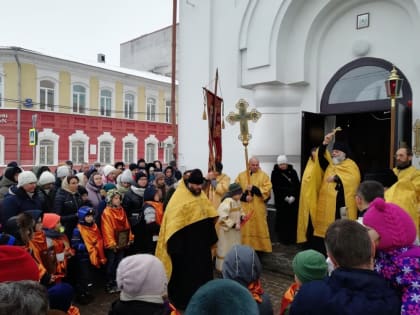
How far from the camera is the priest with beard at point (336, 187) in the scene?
543cm

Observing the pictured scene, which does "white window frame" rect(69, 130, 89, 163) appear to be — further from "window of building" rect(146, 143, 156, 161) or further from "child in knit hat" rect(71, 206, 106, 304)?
"child in knit hat" rect(71, 206, 106, 304)

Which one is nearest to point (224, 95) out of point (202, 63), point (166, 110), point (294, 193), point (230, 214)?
point (202, 63)

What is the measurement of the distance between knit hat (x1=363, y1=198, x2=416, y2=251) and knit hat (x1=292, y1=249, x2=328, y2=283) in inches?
16.8

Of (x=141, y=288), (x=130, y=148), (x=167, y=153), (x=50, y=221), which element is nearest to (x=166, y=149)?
(x=167, y=153)

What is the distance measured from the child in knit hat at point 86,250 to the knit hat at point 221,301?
3.46 meters

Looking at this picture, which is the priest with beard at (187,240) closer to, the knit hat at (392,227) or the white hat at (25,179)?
the white hat at (25,179)

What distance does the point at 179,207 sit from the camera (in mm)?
4250

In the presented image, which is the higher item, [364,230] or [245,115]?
[245,115]

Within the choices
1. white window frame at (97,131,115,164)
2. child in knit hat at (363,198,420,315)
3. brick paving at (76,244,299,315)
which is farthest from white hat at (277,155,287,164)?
white window frame at (97,131,115,164)

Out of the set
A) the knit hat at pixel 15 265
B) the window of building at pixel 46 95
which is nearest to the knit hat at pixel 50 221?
the knit hat at pixel 15 265

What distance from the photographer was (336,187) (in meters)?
5.55

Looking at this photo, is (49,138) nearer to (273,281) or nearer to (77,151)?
(77,151)

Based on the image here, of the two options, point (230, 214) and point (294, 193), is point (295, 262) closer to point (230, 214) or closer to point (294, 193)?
point (230, 214)

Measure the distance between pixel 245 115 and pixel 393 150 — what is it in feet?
7.77
